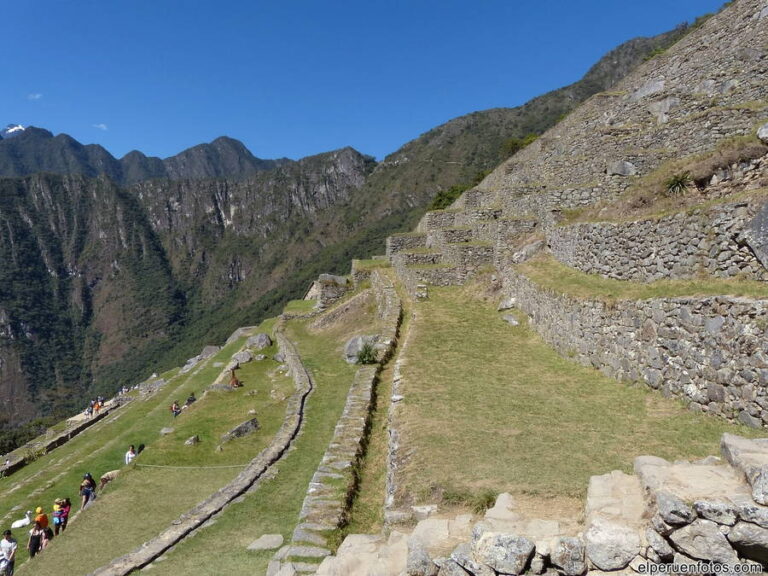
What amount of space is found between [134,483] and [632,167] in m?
16.6

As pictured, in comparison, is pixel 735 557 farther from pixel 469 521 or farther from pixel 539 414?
pixel 539 414

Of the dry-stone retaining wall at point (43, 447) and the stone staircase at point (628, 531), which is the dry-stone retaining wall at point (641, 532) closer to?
the stone staircase at point (628, 531)

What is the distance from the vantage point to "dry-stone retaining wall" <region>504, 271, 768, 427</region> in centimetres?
643

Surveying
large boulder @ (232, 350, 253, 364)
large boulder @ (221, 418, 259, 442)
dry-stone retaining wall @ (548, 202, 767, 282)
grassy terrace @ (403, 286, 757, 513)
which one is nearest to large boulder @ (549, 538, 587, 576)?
grassy terrace @ (403, 286, 757, 513)

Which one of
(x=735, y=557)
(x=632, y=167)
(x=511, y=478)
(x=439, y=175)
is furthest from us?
(x=439, y=175)

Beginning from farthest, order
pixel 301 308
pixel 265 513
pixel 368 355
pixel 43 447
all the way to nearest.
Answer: pixel 301 308
pixel 43 447
pixel 368 355
pixel 265 513

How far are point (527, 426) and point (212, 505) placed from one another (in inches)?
217

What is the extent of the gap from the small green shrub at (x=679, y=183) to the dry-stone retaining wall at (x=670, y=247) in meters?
1.68

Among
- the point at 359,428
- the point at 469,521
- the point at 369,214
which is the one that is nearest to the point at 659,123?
the point at 359,428

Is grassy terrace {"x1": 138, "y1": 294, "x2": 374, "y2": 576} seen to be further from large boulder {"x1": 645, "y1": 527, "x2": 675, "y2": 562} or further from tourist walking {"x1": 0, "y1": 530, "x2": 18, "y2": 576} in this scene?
tourist walking {"x1": 0, "y1": 530, "x2": 18, "y2": 576}

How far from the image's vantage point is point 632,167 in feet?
50.8

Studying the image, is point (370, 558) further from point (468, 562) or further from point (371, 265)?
point (371, 265)

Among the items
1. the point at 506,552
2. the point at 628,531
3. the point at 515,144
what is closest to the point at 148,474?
the point at 506,552

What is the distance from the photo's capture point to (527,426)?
303 inches
